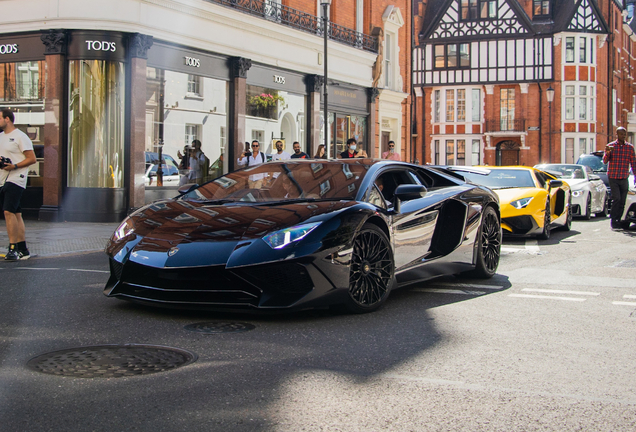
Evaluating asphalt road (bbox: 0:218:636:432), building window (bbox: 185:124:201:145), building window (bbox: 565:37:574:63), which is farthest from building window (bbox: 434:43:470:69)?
asphalt road (bbox: 0:218:636:432)

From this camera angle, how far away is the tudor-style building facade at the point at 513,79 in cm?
5375

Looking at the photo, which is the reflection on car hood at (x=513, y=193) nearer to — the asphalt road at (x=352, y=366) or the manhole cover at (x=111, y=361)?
the asphalt road at (x=352, y=366)

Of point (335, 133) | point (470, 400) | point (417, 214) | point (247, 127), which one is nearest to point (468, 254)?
point (417, 214)

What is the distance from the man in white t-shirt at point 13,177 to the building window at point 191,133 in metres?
9.68

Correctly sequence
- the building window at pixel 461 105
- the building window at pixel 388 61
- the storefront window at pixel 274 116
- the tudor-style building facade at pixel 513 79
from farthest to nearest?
the building window at pixel 461 105
the tudor-style building facade at pixel 513 79
the building window at pixel 388 61
the storefront window at pixel 274 116

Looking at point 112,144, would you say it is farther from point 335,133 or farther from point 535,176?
point 335,133

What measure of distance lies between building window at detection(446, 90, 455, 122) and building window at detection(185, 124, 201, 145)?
130 feet

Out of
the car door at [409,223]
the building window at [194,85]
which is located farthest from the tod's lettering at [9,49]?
the car door at [409,223]

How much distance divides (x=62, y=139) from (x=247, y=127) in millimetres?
5865

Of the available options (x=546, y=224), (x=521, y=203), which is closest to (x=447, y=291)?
(x=521, y=203)

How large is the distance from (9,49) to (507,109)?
142 ft

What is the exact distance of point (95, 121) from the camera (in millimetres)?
16516

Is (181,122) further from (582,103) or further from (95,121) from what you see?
(582,103)

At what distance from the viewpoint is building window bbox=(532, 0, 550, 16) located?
2179 inches
